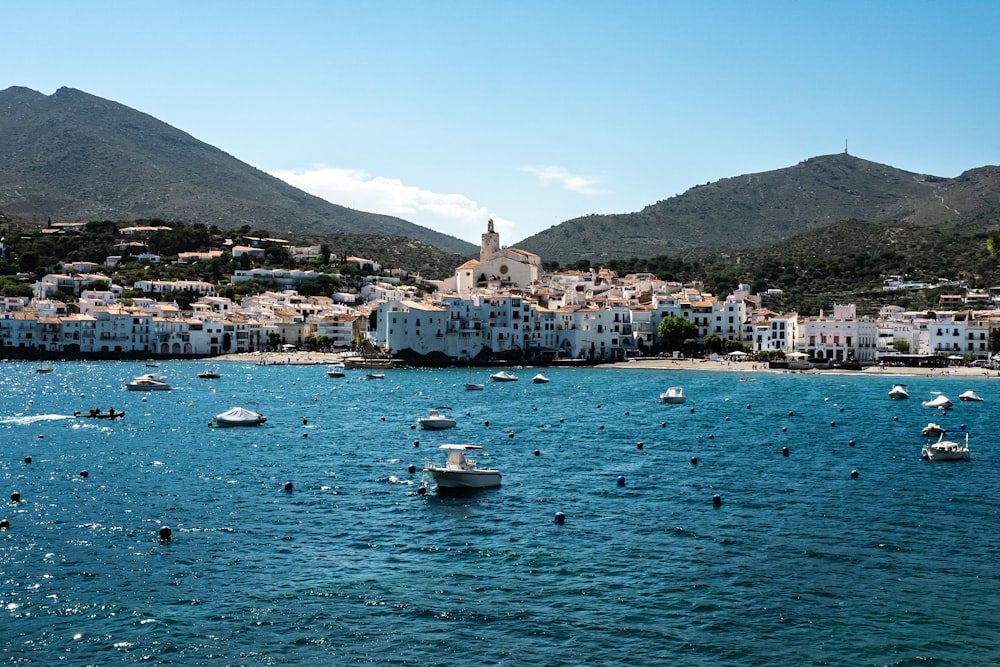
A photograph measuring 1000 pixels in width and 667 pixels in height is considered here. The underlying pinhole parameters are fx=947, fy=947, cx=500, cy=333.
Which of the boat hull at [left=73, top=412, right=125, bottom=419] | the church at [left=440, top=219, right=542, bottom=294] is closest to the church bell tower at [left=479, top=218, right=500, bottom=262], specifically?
the church at [left=440, top=219, right=542, bottom=294]

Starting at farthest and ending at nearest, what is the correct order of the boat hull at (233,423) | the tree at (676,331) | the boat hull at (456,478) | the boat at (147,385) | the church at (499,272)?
the church at (499,272), the tree at (676,331), the boat at (147,385), the boat hull at (233,423), the boat hull at (456,478)

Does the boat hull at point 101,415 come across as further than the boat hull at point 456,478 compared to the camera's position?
Yes

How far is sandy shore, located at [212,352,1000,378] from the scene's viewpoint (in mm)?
91188

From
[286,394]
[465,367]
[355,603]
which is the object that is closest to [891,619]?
[355,603]

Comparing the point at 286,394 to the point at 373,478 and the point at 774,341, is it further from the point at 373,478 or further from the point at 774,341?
the point at 774,341

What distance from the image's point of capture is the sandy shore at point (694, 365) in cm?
9119

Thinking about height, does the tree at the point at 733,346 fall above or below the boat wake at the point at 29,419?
above

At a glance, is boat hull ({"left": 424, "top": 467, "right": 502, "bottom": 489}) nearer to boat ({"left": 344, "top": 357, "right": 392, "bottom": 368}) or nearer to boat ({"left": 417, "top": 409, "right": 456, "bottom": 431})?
boat ({"left": 417, "top": 409, "right": 456, "bottom": 431})

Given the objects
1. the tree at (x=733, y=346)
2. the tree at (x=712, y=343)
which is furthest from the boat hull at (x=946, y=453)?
the tree at (x=712, y=343)

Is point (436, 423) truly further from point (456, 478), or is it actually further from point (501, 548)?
point (501, 548)

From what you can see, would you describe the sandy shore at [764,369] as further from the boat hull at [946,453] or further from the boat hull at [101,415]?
the boat hull at [101,415]

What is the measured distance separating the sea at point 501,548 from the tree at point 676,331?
6484cm

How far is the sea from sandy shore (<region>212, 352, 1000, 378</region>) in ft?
157

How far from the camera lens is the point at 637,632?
57.9 ft
